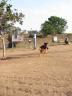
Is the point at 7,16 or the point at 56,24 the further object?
the point at 56,24

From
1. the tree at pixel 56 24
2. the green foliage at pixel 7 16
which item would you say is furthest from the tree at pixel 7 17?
the tree at pixel 56 24

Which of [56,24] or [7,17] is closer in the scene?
[7,17]

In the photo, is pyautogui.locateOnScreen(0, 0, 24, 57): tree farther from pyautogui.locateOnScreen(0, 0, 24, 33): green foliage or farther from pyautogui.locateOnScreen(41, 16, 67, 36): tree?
pyautogui.locateOnScreen(41, 16, 67, 36): tree

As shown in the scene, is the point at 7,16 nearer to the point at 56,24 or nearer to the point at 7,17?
the point at 7,17

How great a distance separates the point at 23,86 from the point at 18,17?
1686 centimetres

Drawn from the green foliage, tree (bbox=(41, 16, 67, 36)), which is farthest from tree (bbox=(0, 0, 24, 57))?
tree (bbox=(41, 16, 67, 36))

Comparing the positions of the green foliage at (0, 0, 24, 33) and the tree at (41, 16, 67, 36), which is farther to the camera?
the tree at (41, 16, 67, 36)

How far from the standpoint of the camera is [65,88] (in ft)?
47.0

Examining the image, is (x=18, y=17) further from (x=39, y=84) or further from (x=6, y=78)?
(x=39, y=84)

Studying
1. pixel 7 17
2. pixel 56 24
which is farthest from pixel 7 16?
pixel 56 24

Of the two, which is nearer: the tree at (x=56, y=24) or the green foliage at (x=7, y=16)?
the green foliage at (x=7, y=16)

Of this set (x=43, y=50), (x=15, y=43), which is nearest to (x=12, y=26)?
(x=43, y=50)

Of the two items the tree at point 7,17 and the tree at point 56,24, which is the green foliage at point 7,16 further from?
the tree at point 56,24

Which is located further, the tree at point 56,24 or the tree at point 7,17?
the tree at point 56,24
